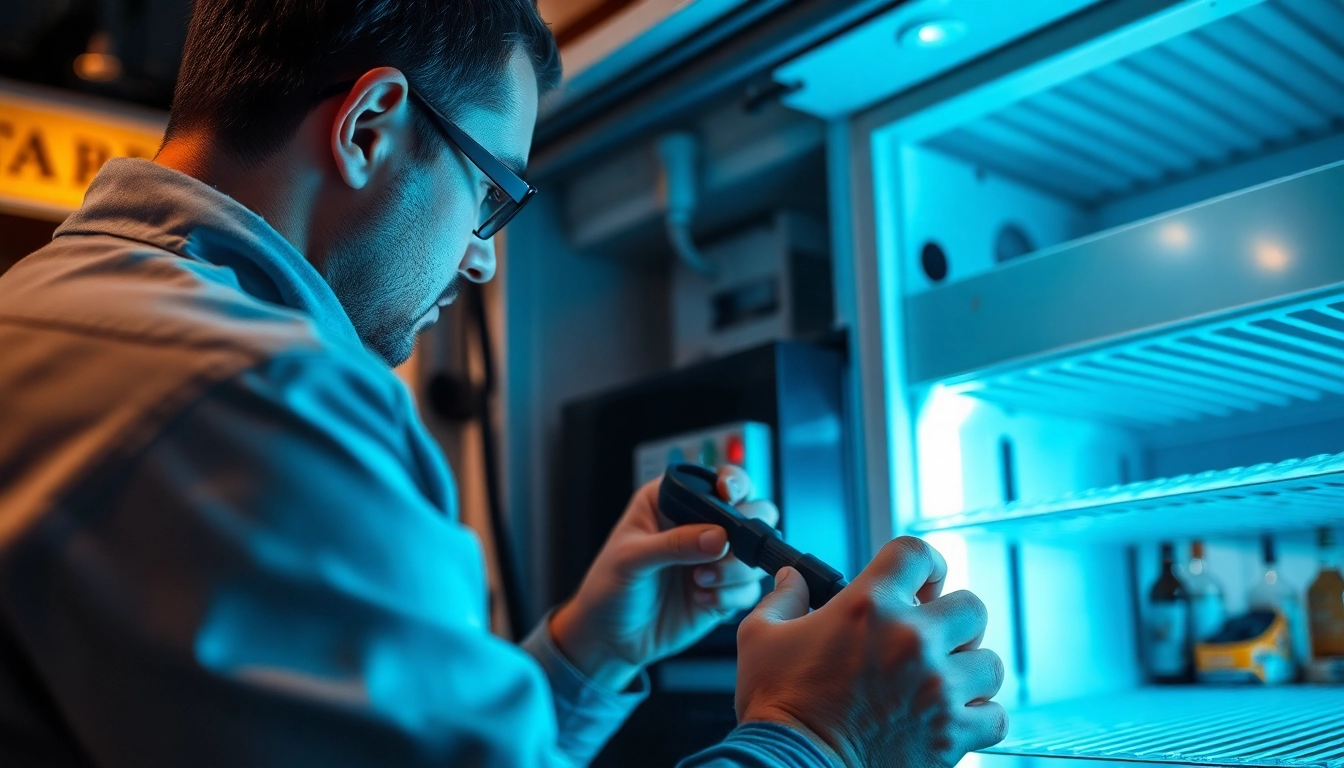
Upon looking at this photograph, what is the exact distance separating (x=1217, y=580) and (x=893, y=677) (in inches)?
36.0

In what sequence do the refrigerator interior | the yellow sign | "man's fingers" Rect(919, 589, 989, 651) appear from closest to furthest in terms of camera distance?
"man's fingers" Rect(919, 589, 989, 651), the refrigerator interior, the yellow sign

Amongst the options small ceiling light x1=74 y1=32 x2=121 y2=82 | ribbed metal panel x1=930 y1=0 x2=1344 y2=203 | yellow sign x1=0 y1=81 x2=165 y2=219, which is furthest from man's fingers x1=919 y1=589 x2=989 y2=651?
small ceiling light x1=74 y1=32 x2=121 y2=82

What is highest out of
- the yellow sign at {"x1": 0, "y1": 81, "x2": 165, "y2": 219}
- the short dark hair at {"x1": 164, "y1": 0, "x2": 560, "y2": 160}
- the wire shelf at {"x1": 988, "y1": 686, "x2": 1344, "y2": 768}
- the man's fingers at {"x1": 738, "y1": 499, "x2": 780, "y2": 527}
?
the yellow sign at {"x1": 0, "y1": 81, "x2": 165, "y2": 219}

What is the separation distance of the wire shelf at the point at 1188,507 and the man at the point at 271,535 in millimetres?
249

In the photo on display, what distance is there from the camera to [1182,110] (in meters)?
1.25

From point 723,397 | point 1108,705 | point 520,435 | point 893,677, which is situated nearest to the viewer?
point 893,677

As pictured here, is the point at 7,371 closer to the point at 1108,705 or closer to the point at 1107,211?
the point at 1108,705

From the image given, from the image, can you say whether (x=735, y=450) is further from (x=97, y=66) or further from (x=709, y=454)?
(x=97, y=66)

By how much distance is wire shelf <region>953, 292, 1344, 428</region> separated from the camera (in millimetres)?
978

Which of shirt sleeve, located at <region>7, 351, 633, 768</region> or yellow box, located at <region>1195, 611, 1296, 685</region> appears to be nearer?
shirt sleeve, located at <region>7, 351, 633, 768</region>

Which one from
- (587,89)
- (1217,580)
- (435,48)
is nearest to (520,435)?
(587,89)

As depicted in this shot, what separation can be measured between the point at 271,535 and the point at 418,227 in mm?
434

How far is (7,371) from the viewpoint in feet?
1.93

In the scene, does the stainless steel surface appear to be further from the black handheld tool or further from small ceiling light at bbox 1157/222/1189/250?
the black handheld tool
